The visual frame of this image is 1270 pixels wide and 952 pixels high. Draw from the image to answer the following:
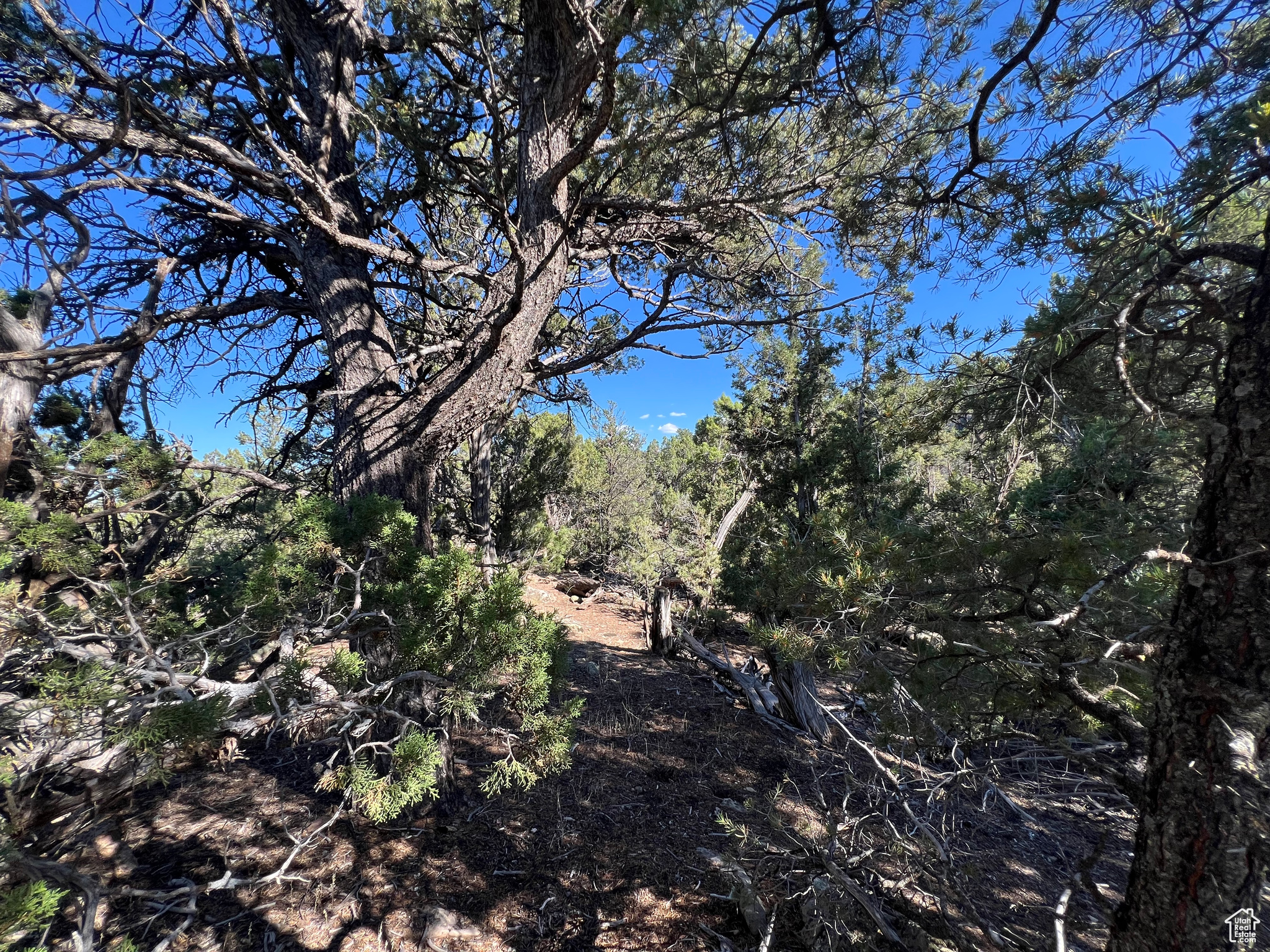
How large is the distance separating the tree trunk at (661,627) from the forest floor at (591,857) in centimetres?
255

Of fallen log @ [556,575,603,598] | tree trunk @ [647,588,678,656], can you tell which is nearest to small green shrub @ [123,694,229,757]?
tree trunk @ [647,588,678,656]

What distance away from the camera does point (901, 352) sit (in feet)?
8.68

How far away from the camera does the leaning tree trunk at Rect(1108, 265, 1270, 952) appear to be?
118cm

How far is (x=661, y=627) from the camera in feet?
21.8

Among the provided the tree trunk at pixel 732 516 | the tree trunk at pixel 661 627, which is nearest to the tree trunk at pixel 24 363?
the tree trunk at pixel 661 627

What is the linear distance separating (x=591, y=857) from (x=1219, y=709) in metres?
2.83

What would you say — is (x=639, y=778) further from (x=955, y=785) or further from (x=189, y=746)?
(x=189, y=746)

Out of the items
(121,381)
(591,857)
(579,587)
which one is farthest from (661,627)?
(121,381)

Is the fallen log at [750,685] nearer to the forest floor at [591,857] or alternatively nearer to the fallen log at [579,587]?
the forest floor at [591,857]

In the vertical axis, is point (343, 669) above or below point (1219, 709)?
below

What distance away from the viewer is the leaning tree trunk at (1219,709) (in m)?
1.18

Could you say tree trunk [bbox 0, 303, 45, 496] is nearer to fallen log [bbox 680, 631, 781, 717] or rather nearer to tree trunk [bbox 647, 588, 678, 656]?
fallen log [bbox 680, 631, 781, 717]

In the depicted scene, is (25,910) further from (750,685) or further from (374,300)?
(750,685)

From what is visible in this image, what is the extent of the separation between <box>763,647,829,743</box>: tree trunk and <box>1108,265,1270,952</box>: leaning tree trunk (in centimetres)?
296
